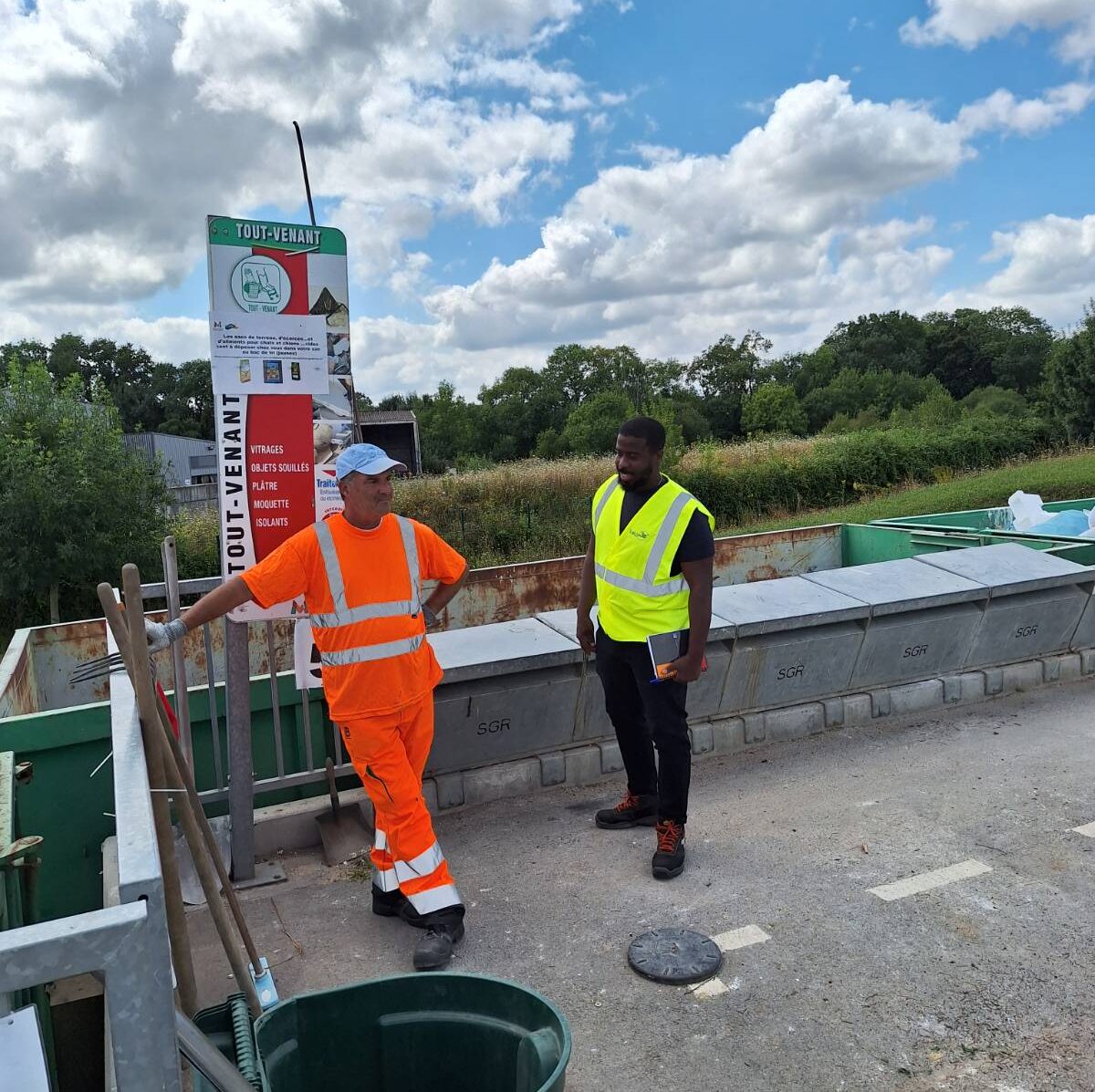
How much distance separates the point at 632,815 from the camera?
15.4 feet

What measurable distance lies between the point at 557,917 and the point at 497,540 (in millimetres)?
14503

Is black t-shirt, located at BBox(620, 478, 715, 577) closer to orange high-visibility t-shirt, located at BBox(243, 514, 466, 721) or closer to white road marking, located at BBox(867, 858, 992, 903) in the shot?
orange high-visibility t-shirt, located at BBox(243, 514, 466, 721)

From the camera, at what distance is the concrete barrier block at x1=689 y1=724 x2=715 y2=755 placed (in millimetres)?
5621

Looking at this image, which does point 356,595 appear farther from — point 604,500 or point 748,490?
point 748,490

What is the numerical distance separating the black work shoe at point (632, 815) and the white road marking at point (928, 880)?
1102 millimetres

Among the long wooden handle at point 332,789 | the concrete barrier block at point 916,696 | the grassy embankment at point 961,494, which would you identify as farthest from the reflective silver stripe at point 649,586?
the grassy embankment at point 961,494

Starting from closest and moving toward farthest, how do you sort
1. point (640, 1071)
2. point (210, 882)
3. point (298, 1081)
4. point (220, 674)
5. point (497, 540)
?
1. point (298, 1081)
2. point (210, 882)
3. point (640, 1071)
4. point (220, 674)
5. point (497, 540)

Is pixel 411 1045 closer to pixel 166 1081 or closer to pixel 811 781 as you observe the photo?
pixel 166 1081

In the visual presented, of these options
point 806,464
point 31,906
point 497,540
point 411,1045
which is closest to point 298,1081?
point 411,1045

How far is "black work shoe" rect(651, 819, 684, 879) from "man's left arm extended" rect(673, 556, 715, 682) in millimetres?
735

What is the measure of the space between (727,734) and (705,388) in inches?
2771

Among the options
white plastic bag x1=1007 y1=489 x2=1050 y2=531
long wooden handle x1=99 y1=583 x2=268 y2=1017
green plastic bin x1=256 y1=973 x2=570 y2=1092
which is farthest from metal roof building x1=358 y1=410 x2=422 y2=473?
green plastic bin x1=256 y1=973 x2=570 y2=1092

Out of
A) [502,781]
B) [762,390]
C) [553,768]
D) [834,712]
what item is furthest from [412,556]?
[762,390]

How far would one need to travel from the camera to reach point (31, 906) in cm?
270
